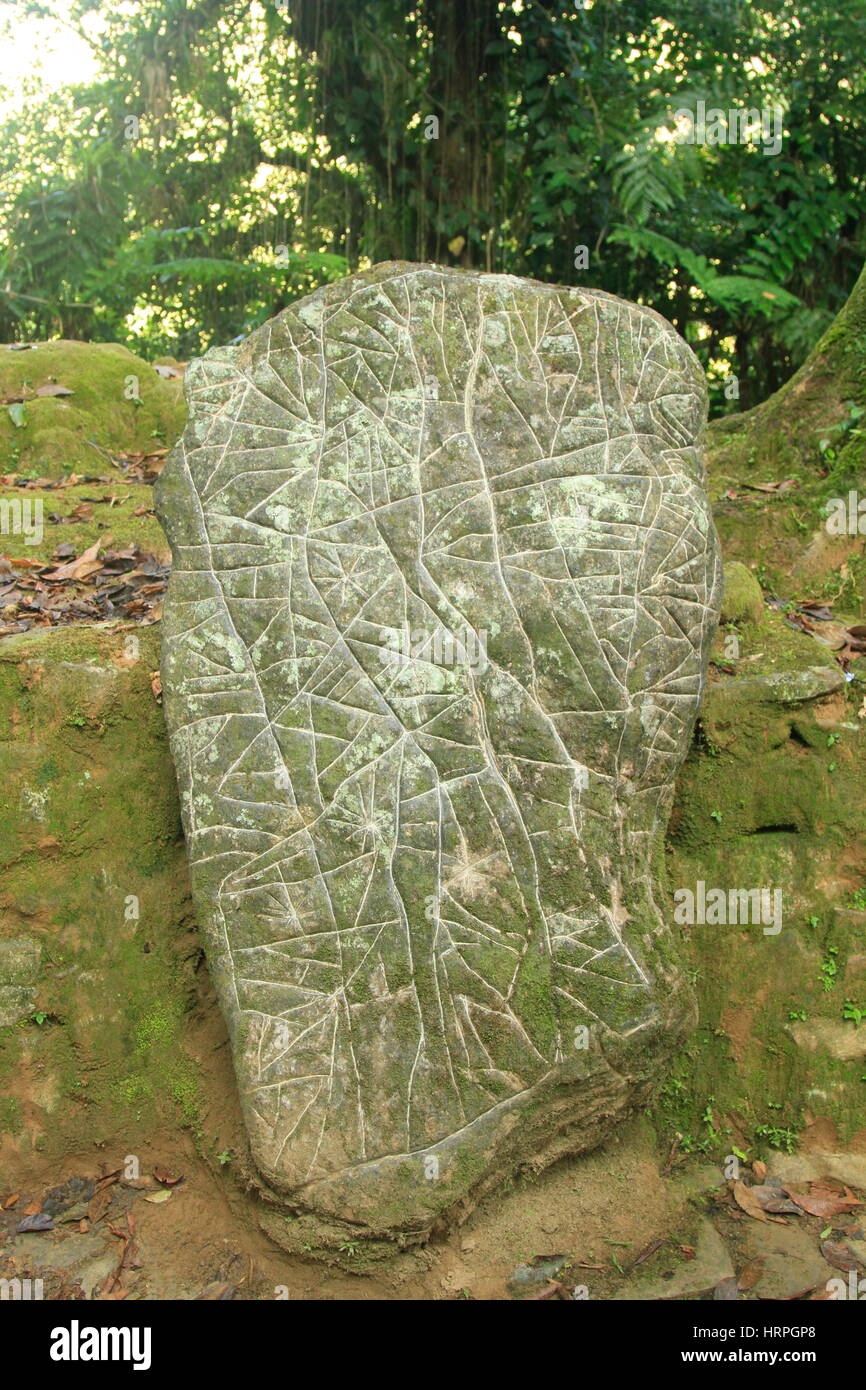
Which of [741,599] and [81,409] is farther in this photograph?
[81,409]

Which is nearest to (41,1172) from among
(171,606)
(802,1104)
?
(171,606)

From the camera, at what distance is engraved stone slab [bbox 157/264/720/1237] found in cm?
317

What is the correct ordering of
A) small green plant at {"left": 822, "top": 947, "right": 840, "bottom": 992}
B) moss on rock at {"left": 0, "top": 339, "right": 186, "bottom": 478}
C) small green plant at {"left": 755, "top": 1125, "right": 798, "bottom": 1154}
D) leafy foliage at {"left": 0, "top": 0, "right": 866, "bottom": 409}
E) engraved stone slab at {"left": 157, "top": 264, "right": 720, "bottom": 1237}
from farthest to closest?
leafy foliage at {"left": 0, "top": 0, "right": 866, "bottom": 409}, moss on rock at {"left": 0, "top": 339, "right": 186, "bottom": 478}, small green plant at {"left": 822, "top": 947, "right": 840, "bottom": 992}, small green plant at {"left": 755, "top": 1125, "right": 798, "bottom": 1154}, engraved stone slab at {"left": 157, "top": 264, "right": 720, "bottom": 1237}

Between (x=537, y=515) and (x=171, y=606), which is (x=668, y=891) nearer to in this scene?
(x=537, y=515)

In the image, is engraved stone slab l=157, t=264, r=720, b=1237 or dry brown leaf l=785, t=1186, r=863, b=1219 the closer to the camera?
engraved stone slab l=157, t=264, r=720, b=1237

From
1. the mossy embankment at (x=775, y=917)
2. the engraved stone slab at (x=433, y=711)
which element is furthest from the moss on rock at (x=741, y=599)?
the engraved stone slab at (x=433, y=711)

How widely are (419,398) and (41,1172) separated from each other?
103 inches

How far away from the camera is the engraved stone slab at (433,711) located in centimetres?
317

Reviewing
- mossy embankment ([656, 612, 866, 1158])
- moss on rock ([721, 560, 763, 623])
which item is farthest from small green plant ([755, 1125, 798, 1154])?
moss on rock ([721, 560, 763, 623])

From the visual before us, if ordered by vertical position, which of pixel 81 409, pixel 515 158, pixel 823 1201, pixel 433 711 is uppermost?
pixel 515 158

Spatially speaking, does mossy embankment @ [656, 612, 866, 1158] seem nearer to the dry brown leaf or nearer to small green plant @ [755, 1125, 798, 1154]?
small green plant @ [755, 1125, 798, 1154]

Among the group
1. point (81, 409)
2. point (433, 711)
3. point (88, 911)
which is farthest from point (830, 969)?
point (81, 409)

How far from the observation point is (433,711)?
3.28 meters

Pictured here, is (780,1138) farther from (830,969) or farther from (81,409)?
(81,409)
